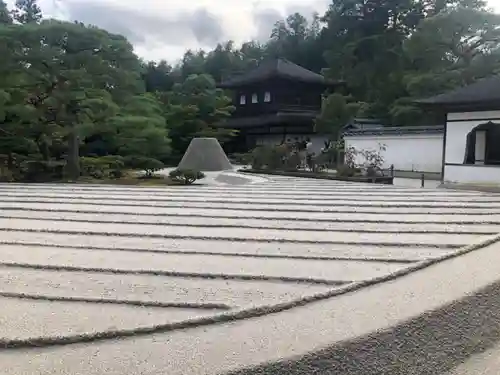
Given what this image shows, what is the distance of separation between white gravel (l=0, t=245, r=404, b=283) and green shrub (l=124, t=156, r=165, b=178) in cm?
868

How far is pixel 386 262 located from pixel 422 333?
31.3 inches

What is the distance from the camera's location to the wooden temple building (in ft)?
63.0

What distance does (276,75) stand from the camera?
19375 millimetres

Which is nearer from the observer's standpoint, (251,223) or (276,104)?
(251,223)

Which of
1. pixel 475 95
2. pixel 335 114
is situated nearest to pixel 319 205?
pixel 475 95

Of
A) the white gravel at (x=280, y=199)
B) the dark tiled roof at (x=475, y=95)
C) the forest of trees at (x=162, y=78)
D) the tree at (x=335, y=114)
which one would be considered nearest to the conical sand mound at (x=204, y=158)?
the forest of trees at (x=162, y=78)

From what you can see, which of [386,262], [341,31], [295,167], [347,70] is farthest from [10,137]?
[341,31]

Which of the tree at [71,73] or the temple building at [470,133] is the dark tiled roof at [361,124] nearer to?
the temple building at [470,133]

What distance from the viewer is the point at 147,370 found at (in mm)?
1162

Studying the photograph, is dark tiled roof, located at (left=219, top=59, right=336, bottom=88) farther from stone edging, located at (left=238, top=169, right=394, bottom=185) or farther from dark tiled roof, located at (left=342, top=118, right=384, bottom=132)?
stone edging, located at (left=238, top=169, right=394, bottom=185)

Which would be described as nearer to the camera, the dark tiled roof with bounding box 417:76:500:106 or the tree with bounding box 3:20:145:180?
the tree with bounding box 3:20:145:180

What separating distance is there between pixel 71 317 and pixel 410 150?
12.4 metres

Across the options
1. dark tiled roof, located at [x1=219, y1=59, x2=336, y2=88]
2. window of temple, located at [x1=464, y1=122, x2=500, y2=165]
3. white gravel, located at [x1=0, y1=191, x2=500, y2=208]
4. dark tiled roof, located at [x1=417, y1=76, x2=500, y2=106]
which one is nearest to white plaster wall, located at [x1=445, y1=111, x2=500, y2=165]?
window of temple, located at [x1=464, y1=122, x2=500, y2=165]

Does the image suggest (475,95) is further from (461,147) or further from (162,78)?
(162,78)
